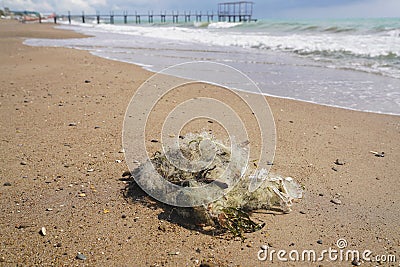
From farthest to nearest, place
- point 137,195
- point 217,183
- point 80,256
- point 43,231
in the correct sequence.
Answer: point 137,195 < point 217,183 < point 43,231 < point 80,256

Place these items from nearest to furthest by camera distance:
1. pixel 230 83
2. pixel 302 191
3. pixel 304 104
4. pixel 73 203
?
1. pixel 73 203
2. pixel 302 191
3. pixel 304 104
4. pixel 230 83

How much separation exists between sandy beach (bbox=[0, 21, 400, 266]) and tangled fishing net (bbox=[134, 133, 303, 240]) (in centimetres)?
11

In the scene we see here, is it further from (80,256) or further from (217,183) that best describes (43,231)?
→ (217,183)

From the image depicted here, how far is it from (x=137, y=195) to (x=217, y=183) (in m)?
0.70

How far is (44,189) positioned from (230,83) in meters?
5.40

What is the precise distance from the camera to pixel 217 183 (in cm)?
253

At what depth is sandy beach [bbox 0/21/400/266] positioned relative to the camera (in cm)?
226

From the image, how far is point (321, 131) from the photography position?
15.6ft

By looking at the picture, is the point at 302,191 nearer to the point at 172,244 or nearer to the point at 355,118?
the point at 172,244

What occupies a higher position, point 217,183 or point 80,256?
point 217,183

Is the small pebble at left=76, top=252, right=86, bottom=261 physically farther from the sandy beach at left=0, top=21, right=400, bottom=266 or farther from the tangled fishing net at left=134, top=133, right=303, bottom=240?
the tangled fishing net at left=134, top=133, right=303, bottom=240

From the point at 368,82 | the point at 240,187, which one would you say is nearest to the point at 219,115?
the point at 240,187

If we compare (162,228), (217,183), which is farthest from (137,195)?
(217,183)

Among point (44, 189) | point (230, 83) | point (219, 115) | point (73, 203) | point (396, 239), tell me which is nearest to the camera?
point (396, 239)
